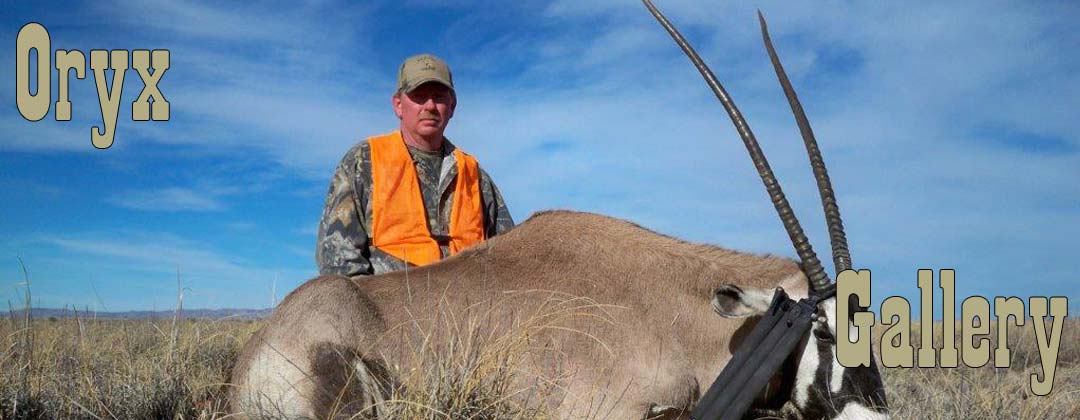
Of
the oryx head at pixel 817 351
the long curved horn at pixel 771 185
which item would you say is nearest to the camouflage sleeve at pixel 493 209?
the long curved horn at pixel 771 185

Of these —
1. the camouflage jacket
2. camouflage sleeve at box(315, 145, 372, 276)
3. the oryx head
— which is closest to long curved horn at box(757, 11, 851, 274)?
the oryx head

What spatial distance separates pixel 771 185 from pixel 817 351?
1078mm

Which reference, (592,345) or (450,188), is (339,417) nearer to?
(592,345)

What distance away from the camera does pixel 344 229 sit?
21.8 feet

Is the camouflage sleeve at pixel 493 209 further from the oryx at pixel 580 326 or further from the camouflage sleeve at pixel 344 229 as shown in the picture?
the oryx at pixel 580 326

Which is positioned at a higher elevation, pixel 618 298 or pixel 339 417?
pixel 618 298

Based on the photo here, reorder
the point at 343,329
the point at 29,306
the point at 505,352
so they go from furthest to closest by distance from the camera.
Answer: the point at 29,306 < the point at 343,329 < the point at 505,352

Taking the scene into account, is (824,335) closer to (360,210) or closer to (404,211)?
(404,211)

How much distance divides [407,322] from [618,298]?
131 centimetres

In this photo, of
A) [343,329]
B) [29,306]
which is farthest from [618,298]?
[29,306]

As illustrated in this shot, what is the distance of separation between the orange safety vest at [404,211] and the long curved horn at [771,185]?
2.38m

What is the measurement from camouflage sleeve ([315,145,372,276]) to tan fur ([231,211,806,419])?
152 cm

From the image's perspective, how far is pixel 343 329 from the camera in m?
4.60

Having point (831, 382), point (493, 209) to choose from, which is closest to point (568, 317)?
point (831, 382)
